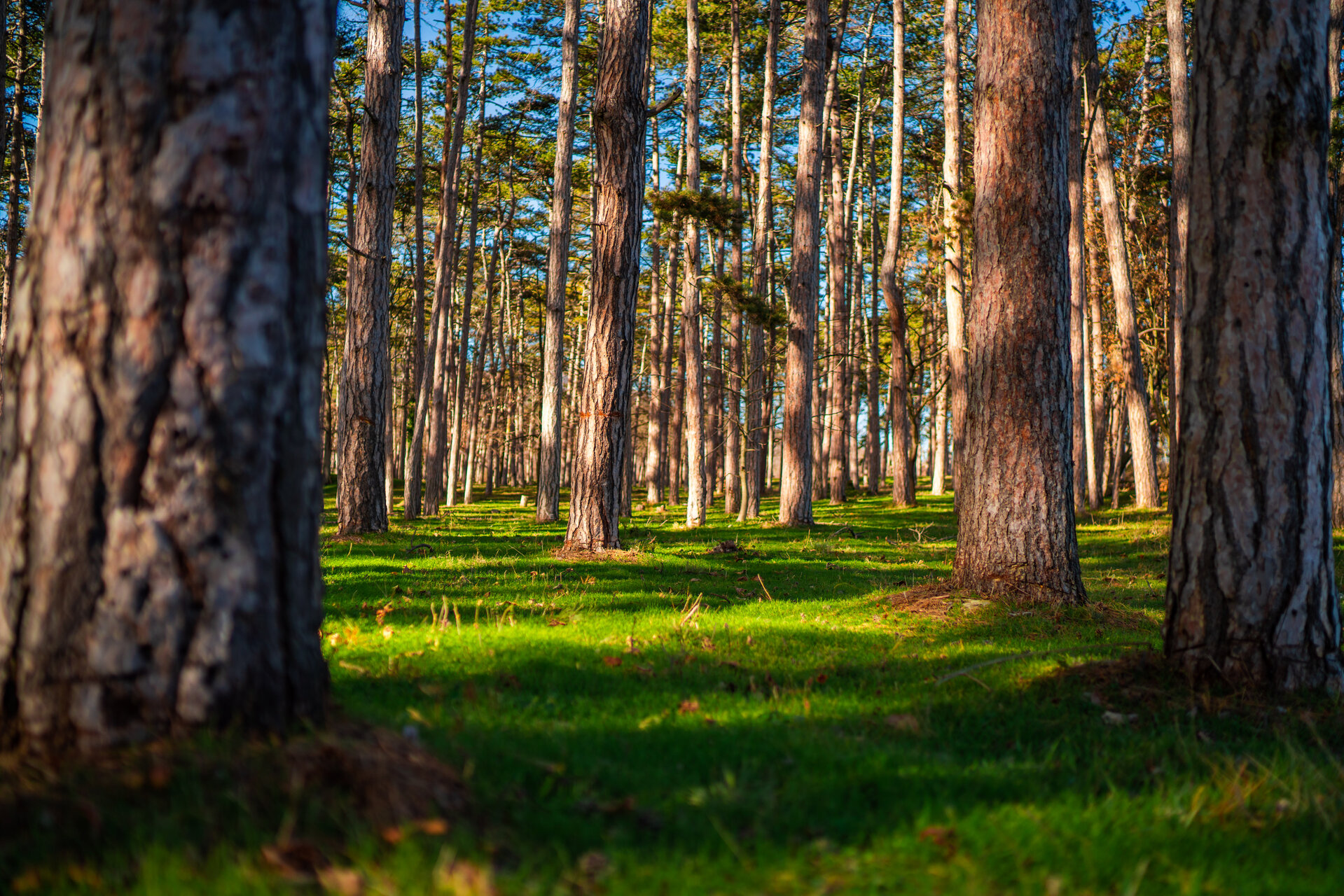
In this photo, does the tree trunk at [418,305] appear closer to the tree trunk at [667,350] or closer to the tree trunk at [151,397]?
the tree trunk at [667,350]

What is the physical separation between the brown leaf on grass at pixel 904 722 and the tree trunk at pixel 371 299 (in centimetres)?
966

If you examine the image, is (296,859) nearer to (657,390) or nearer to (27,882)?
(27,882)

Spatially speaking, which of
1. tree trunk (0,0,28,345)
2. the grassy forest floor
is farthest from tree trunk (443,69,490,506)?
the grassy forest floor

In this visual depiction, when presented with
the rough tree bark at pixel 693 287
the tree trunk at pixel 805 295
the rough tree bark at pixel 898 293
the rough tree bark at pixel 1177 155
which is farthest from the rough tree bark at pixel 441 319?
the rough tree bark at pixel 1177 155

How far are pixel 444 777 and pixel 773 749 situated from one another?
1285 mm

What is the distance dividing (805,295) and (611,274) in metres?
8.10

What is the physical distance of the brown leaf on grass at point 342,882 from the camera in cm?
179

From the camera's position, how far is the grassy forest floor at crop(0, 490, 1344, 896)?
6.49ft

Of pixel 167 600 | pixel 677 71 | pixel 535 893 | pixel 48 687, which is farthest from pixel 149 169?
pixel 677 71

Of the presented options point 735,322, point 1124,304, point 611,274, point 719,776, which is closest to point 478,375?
point 735,322

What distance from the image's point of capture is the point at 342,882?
5.95 ft

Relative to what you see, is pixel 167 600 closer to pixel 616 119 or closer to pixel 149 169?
pixel 149 169

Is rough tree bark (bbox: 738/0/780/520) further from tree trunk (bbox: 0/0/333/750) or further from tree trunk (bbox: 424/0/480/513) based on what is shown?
tree trunk (bbox: 0/0/333/750)

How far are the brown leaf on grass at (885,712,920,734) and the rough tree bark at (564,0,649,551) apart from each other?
6.10 meters
